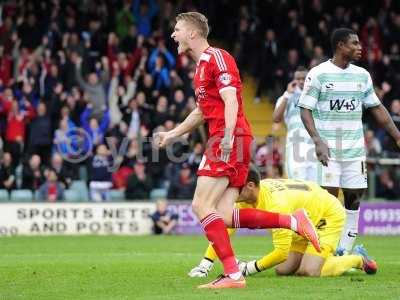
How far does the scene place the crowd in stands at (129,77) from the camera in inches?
877

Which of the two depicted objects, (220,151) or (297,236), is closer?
(220,151)

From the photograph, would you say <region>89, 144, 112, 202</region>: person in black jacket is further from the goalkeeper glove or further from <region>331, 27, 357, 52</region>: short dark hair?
the goalkeeper glove

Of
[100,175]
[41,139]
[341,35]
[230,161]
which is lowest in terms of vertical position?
[100,175]

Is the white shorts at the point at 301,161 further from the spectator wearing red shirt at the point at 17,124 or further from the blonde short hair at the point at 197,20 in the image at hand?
the spectator wearing red shirt at the point at 17,124

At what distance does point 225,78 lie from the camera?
985 centimetres

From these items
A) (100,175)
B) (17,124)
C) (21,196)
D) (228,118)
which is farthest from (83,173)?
(228,118)

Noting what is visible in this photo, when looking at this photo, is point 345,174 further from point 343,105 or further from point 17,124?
point 17,124

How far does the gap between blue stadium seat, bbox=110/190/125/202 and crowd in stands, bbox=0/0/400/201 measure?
5 centimetres

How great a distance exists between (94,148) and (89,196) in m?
1.36

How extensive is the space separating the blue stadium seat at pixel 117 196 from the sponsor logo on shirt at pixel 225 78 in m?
12.4

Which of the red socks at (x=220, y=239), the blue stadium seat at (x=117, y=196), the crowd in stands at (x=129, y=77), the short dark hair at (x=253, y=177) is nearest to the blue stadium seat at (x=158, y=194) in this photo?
the crowd in stands at (x=129, y=77)

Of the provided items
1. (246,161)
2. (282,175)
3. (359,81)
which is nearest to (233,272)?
(246,161)

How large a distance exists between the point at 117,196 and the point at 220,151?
12466 millimetres

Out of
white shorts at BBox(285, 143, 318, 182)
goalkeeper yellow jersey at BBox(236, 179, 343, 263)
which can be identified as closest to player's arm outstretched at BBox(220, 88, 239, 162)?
goalkeeper yellow jersey at BBox(236, 179, 343, 263)
